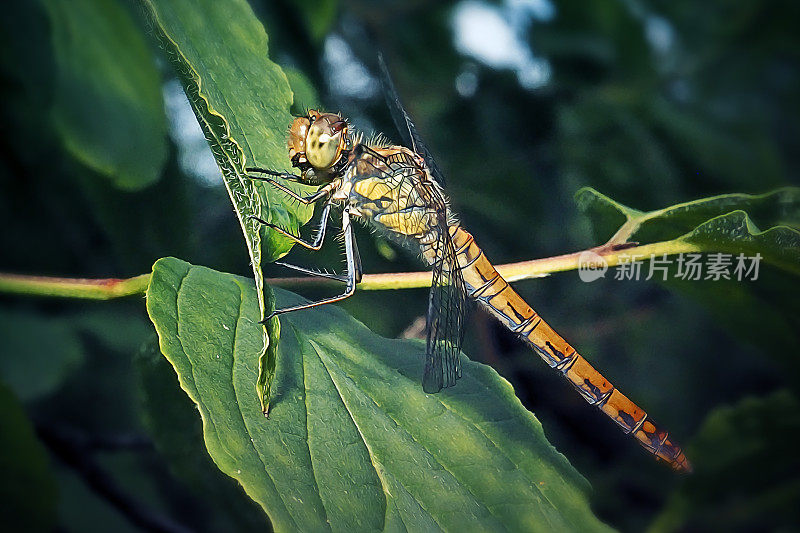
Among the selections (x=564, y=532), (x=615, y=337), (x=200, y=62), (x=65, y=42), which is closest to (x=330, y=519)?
(x=564, y=532)

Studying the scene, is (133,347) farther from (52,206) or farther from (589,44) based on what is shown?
(589,44)

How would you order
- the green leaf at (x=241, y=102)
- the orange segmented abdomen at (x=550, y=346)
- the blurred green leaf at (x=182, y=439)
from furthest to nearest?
the orange segmented abdomen at (x=550, y=346) → the blurred green leaf at (x=182, y=439) → the green leaf at (x=241, y=102)

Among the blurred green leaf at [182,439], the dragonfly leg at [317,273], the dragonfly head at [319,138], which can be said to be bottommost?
the blurred green leaf at [182,439]

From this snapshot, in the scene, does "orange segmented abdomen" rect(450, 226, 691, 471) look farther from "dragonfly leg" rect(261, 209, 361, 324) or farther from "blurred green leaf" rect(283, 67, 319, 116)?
"blurred green leaf" rect(283, 67, 319, 116)

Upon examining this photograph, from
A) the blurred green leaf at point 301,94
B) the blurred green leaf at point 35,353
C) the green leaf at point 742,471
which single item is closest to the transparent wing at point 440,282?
the blurred green leaf at point 301,94

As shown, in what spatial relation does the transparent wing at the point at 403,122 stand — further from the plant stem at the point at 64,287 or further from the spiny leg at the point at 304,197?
the plant stem at the point at 64,287

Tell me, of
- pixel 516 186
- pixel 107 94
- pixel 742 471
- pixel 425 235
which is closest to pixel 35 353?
pixel 107 94
